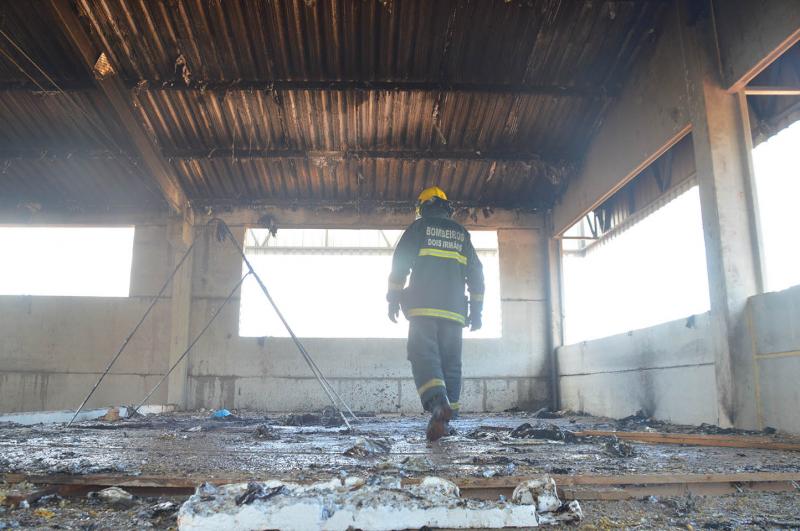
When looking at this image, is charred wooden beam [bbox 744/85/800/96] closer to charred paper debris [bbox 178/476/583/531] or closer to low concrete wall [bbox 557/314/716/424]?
low concrete wall [bbox 557/314/716/424]

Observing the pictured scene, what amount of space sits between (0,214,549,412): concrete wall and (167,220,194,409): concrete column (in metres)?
0.08

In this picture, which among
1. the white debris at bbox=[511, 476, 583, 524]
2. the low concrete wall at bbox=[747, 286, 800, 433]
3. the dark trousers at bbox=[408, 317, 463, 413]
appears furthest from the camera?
the dark trousers at bbox=[408, 317, 463, 413]

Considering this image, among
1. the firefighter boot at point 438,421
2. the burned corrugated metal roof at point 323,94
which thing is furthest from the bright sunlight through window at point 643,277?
the firefighter boot at point 438,421

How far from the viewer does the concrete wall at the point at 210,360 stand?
8562 millimetres

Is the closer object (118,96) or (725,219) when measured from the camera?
(725,219)

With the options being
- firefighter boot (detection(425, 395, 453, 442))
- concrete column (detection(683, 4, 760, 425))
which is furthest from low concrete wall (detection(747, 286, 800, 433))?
firefighter boot (detection(425, 395, 453, 442))

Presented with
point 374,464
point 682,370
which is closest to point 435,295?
point 374,464

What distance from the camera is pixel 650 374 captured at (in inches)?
232

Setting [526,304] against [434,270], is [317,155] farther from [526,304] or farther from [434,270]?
[434,270]

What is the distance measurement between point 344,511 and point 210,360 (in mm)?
7720

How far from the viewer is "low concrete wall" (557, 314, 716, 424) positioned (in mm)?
4941

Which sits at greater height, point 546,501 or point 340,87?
point 340,87

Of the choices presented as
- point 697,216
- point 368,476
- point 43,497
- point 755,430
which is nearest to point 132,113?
point 43,497

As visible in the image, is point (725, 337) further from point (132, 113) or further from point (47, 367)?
point (47, 367)
